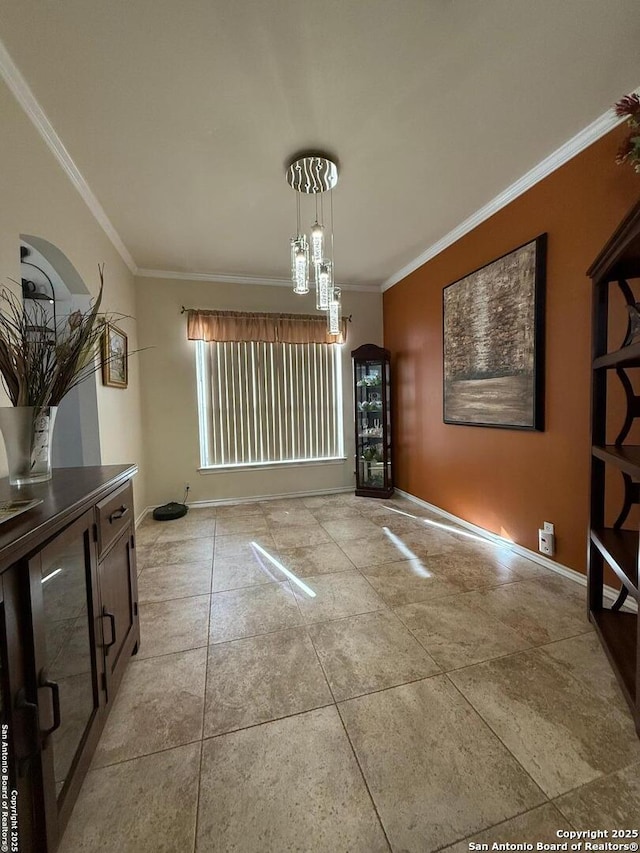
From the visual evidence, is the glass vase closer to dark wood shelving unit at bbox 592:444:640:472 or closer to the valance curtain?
dark wood shelving unit at bbox 592:444:640:472

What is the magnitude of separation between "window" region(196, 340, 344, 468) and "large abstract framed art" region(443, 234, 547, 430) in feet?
5.40

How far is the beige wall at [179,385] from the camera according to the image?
3.74 metres

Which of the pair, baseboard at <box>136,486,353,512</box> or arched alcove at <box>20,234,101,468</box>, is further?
baseboard at <box>136,486,353,512</box>

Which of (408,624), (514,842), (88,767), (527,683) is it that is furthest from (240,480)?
(514,842)

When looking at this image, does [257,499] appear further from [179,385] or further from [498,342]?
[498,342]

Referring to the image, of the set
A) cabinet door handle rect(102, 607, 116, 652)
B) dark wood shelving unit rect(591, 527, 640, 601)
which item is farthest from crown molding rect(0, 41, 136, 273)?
dark wood shelving unit rect(591, 527, 640, 601)

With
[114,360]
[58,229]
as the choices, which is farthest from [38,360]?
[114,360]

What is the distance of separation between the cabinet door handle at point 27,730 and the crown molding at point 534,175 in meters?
3.19

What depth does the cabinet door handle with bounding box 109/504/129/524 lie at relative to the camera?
1.31 meters

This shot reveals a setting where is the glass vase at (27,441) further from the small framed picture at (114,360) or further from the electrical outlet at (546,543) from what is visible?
the electrical outlet at (546,543)

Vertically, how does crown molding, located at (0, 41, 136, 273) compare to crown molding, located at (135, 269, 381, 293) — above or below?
below

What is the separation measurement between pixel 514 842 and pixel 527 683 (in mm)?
606

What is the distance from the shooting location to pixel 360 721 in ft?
4.08

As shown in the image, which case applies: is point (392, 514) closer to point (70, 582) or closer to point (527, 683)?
point (527, 683)
